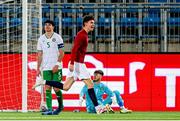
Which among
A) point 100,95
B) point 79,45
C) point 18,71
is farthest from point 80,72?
point 18,71

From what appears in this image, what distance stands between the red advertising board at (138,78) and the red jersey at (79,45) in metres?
3.80

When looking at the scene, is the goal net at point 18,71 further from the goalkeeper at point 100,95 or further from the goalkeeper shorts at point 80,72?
the goalkeeper shorts at point 80,72

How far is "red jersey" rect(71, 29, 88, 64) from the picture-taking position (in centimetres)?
1040

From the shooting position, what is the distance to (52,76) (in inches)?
464

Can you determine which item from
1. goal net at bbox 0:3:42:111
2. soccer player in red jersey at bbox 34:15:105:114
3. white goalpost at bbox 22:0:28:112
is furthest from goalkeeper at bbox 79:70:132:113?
soccer player in red jersey at bbox 34:15:105:114

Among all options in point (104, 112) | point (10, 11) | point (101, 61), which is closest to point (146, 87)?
point (101, 61)

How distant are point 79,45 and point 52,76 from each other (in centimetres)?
151

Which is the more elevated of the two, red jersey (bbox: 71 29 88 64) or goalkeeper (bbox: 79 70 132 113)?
red jersey (bbox: 71 29 88 64)

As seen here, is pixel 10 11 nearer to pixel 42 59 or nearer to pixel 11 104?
pixel 11 104

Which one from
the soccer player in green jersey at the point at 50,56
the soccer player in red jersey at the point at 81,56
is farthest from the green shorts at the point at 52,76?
the soccer player in red jersey at the point at 81,56

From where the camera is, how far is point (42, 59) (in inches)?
473

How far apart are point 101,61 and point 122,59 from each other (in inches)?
18.4

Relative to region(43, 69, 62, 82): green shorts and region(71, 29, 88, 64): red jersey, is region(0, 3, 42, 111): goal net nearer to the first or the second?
region(43, 69, 62, 82): green shorts

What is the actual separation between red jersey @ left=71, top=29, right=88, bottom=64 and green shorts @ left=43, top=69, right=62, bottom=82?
119cm
